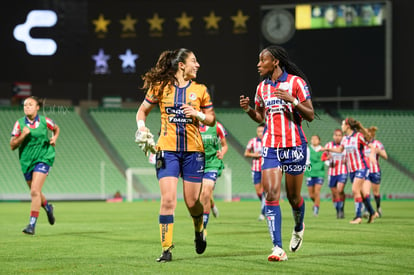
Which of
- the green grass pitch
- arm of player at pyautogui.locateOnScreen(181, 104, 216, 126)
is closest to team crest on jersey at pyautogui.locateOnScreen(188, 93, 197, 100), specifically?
arm of player at pyautogui.locateOnScreen(181, 104, 216, 126)

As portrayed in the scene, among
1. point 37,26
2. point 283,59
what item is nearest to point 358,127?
point 283,59

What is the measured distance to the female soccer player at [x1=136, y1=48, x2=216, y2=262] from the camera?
30.1ft

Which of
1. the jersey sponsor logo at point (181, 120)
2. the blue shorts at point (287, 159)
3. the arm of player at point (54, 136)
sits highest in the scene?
the jersey sponsor logo at point (181, 120)

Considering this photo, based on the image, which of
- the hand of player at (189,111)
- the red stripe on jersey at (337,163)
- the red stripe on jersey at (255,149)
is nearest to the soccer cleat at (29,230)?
the hand of player at (189,111)

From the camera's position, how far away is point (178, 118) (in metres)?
9.30

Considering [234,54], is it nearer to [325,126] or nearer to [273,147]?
[325,126]

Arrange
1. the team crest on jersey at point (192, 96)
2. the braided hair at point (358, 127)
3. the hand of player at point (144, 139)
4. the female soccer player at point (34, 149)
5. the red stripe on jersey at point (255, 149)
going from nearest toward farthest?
the hand of player at point (144, 139) → the team crest on jersey at point (192, 96) → the female soccer player at point (34, 149) → the braided hair at point (358, 127) → the red stripe on jersey at point (255, 149)

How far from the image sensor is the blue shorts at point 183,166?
9.23m

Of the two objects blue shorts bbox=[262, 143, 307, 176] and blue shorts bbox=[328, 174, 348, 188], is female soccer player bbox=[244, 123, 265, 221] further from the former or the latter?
blue shorts bbox=[262, 143, 307, 176]

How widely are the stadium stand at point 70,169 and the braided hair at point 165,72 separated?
97.1ft

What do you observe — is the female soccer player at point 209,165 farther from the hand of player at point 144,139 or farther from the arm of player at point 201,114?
the hand of player at point 144,139

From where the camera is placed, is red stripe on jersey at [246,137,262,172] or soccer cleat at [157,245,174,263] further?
red stripe on jersey at [246,137,262,172]

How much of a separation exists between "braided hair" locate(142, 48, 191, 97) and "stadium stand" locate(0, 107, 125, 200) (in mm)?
29598

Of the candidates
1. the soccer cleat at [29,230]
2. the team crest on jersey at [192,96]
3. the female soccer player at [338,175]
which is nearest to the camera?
the team crest on jersey at [192,96]
